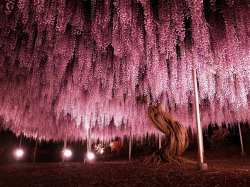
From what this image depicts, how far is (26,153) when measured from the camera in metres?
13.4

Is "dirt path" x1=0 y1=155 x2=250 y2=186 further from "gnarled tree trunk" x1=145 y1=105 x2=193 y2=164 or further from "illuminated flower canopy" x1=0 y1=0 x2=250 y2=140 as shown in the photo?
"illuminated flower canopy" x1=0 y1=0 x2=250 y2=140

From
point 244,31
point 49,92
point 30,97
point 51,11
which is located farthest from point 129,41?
point 30,97

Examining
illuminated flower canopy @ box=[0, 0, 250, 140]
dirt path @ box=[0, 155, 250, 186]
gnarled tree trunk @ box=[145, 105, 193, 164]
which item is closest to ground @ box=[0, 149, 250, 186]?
dirt path @ box=[0, 155, 250, 186]

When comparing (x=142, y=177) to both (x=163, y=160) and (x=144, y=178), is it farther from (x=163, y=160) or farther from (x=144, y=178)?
(x=163, y=160)

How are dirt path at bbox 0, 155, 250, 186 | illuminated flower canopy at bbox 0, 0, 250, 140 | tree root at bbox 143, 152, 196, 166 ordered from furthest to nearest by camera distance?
tree root at bbox 143, 152, 196, 166 → illuminated flower canopy at bbox 0, 0, 250, 140 → dirt path at bbox 0, 155, 250, 186

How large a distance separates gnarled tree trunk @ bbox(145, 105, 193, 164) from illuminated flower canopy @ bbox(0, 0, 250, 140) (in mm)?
606

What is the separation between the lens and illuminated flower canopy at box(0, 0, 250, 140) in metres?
2.79

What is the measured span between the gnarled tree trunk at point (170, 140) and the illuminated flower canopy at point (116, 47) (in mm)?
606

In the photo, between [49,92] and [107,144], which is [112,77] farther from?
[107,144]

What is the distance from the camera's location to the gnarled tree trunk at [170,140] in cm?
467

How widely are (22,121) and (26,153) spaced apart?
6.04 metres

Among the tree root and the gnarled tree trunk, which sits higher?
the gnarled tree trunk

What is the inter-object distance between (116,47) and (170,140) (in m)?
3.00

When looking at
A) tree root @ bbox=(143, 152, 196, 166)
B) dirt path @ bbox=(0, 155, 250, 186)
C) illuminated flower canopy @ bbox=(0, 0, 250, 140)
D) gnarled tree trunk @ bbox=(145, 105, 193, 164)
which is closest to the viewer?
dirt path @ bbox=(0, 155, 250, 186)
